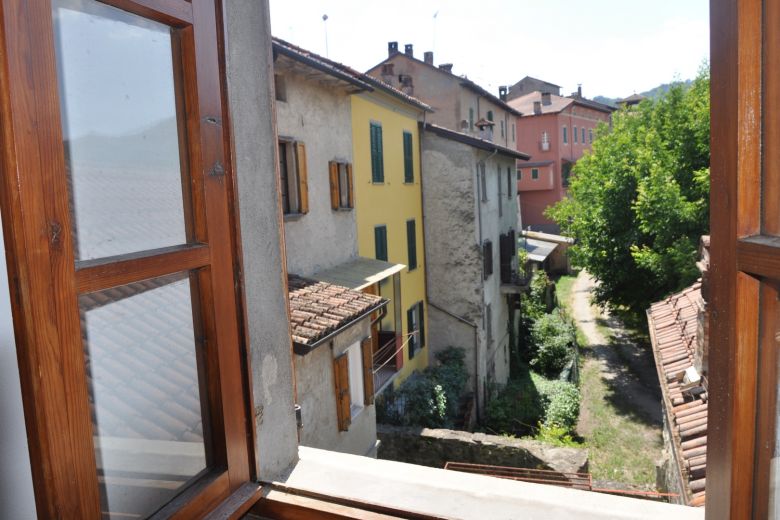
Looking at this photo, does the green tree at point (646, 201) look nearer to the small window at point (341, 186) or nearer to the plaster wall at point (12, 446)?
the small window at point (341, 186)

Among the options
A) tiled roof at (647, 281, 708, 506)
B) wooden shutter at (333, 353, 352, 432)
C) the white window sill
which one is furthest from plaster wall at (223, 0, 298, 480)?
wooden shutter at (333, 353, 352, 432)

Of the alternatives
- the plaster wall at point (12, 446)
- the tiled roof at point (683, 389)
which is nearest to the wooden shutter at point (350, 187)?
the tiled roof at point (683, 389)

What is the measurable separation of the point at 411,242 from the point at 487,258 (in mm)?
2760

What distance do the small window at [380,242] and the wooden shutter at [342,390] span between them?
5.97 meters

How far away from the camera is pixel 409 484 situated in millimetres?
1855

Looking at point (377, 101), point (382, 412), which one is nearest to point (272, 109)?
point (382, 412)

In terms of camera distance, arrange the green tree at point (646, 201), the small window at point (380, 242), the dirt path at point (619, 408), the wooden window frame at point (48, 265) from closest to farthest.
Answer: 1. the wooden window frame at point (48, 265)
2. the dirt path at point (619, 408)
3. the small window at point (380, 242)
4. the green tree at point (646, 201)

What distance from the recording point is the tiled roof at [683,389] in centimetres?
588

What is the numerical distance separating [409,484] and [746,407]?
103 cm

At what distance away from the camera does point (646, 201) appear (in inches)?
623

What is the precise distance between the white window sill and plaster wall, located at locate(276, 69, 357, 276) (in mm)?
7658

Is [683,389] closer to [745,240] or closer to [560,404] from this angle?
[745,240]

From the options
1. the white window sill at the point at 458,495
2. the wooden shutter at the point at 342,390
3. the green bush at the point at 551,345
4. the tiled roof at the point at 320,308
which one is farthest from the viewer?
the green bush at the point at 551,345

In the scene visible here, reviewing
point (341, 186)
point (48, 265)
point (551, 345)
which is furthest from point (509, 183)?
point (48, 265)
